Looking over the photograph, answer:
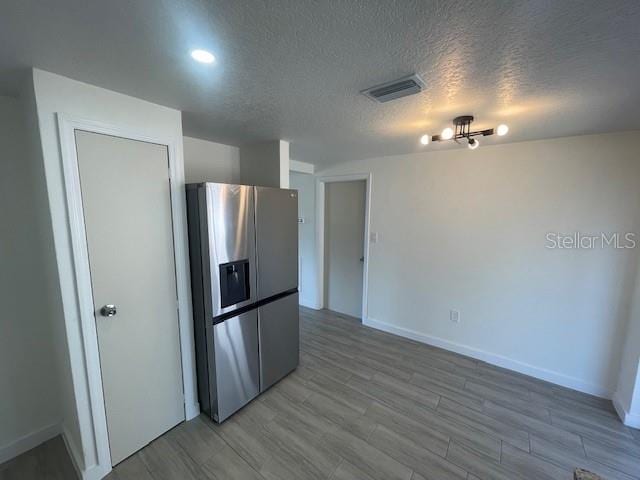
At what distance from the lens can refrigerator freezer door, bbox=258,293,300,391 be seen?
2355 millimetres

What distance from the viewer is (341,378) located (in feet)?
8.73

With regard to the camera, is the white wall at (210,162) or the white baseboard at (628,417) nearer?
the white baseboard at (628,417)

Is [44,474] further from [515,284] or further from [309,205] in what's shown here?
[515,284]

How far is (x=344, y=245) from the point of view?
4168mm

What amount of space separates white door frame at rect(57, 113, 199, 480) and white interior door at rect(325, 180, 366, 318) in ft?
8.37

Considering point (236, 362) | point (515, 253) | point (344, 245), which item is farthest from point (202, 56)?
point (344, 245)

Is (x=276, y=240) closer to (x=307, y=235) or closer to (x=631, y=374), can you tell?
(x=307, y=235)

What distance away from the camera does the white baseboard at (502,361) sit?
2463 mm

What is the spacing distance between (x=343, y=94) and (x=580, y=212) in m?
2.44

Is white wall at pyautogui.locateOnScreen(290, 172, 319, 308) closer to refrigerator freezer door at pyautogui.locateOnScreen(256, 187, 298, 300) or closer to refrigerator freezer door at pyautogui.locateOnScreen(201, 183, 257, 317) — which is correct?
refrigerator freezer door at pyautogui.locateOnScreen(256, 187, 298, 300)

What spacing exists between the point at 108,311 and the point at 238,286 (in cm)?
81

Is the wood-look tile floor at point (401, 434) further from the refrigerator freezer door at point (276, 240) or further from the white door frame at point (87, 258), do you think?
the refrigerator freezer door at point (276, 240)

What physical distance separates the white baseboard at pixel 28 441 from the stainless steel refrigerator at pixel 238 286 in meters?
1.02
